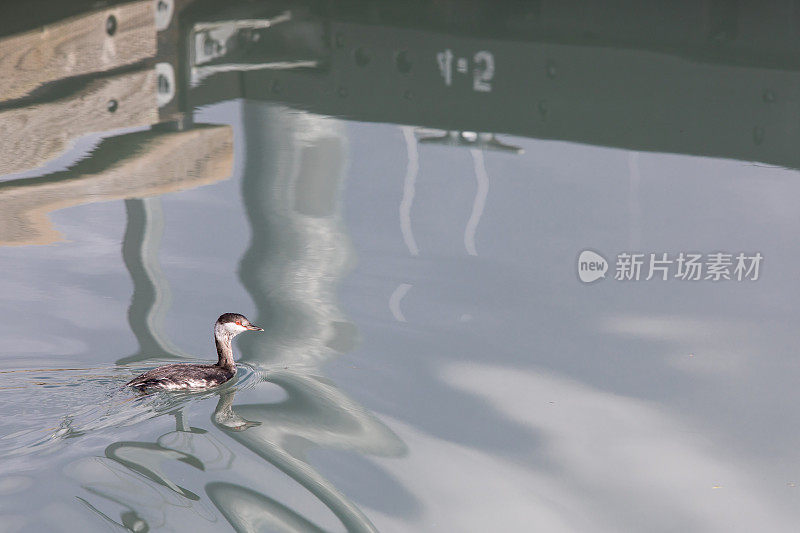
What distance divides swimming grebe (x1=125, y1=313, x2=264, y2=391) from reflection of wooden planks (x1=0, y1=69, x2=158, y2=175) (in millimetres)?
4007

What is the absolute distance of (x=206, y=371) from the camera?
5.53 m

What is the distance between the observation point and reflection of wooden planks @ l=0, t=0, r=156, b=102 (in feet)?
35.9

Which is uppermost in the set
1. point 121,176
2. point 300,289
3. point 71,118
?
point 71,118

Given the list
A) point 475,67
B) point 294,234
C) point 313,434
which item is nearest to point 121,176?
point 294,234

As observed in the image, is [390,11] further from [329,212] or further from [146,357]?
[146,357]

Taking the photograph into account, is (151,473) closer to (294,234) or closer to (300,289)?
(300,289)

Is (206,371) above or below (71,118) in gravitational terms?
below

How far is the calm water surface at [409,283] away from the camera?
4.73 metres

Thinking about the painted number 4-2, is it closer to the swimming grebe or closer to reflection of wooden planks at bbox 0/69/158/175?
reflection of wooden planks at bbox 0/69/158/175

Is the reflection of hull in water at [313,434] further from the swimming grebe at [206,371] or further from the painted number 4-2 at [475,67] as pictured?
the painted number 4-2 at [475,67]

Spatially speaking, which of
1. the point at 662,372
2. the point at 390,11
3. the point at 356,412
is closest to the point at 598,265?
the point at 662,372

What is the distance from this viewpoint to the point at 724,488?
491cm

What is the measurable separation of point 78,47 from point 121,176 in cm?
310

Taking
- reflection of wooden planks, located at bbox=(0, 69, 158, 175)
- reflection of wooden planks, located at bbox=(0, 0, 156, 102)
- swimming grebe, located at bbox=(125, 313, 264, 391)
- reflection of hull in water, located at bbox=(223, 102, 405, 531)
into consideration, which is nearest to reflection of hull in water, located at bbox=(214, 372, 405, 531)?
reflection of hull in water, located at bbox=(223, 102, 405, 531)
